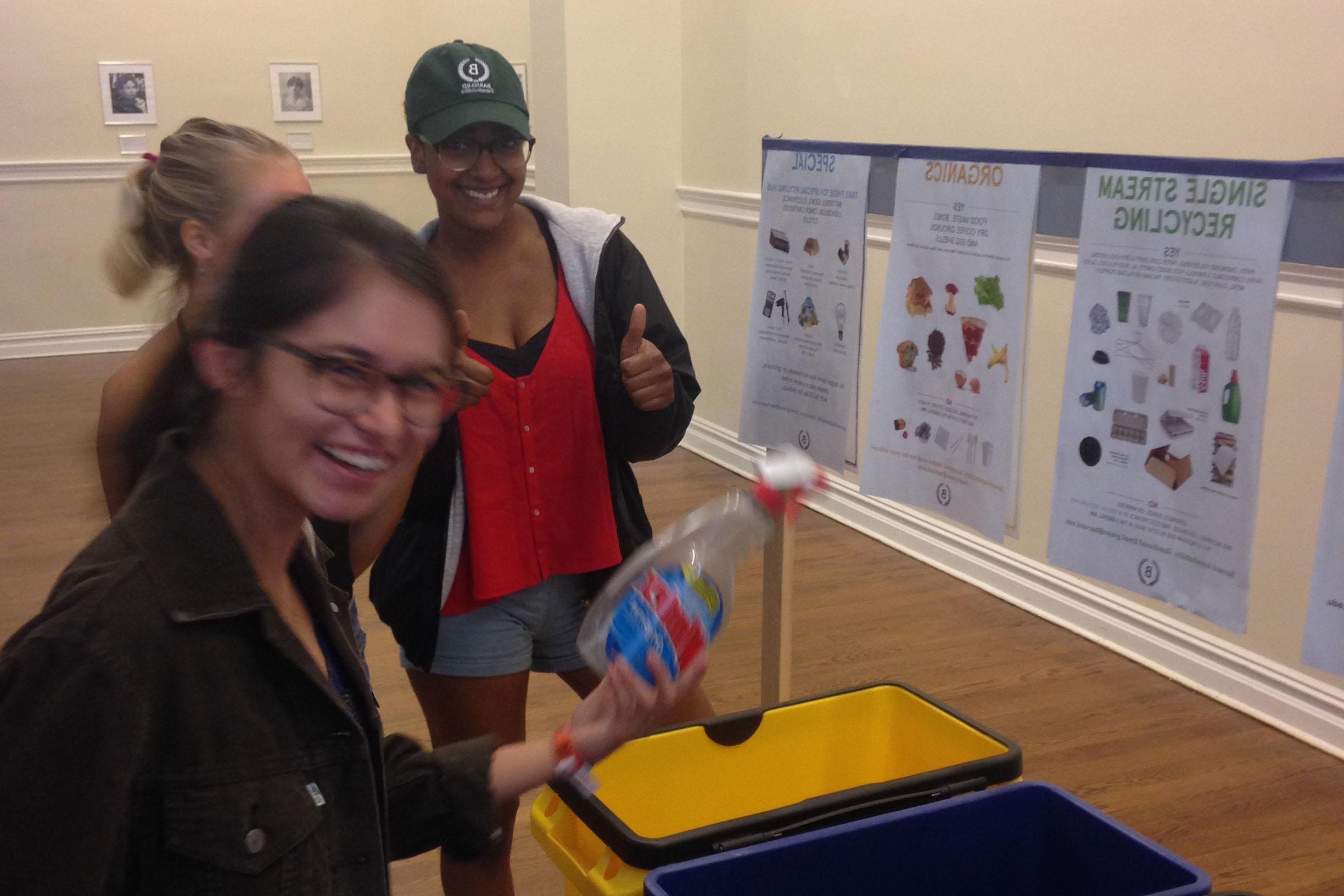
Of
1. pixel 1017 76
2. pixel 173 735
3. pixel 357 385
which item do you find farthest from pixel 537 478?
pixel 1017 76

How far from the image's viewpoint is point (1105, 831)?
54.7 inches

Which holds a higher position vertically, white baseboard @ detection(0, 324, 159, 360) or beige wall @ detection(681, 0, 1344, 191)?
beige wall @ detection(681, 0, 1344, 191)

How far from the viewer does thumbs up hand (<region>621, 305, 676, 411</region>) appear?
69.1 inches

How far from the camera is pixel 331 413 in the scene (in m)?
0.89

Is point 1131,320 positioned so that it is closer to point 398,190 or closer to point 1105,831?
point 1105,831

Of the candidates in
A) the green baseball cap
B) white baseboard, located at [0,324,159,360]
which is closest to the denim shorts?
the green baseball cap

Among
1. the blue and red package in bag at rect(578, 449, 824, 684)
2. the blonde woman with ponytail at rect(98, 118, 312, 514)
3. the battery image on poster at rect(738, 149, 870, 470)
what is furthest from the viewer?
the battery image on poster at rect(738, 149, 870, 470)

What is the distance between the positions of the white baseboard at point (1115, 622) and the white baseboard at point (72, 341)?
5354 millimetres

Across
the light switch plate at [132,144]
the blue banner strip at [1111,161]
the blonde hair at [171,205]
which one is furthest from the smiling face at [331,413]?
the light switch plate at [132,144]

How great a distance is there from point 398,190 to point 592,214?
736cm

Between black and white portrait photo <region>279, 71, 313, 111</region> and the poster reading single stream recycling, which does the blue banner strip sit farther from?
black and white portrait photo <region>279, 71, 313, 111</region>

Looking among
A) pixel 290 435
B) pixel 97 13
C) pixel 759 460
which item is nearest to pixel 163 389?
pixel 290 435

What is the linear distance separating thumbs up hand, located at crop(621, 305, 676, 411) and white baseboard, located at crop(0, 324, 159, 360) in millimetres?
6819

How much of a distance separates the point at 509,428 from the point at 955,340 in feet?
2.41
